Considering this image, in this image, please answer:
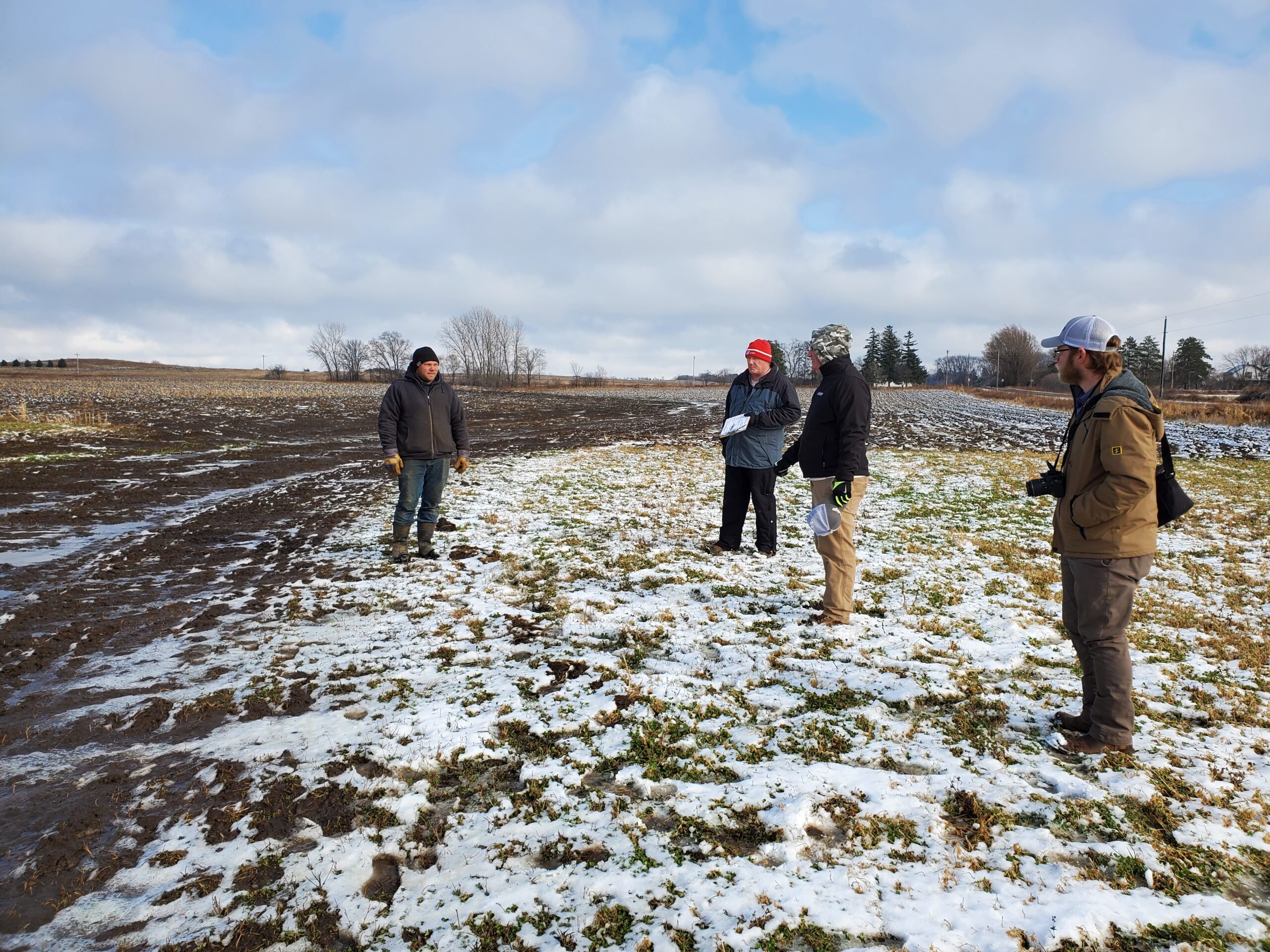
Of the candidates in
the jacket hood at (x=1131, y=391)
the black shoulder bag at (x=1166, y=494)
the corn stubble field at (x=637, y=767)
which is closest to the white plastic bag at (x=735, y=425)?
the corn stubble field at (x=637, y=767)

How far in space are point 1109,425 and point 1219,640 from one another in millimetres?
3257

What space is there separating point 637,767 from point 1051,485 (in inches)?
112

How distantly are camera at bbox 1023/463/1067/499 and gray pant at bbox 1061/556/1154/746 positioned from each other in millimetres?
370

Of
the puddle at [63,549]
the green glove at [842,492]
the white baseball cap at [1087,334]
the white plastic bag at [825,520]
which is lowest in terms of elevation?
the puddle at [63,549]

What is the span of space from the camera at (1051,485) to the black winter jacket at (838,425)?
4.78 ft

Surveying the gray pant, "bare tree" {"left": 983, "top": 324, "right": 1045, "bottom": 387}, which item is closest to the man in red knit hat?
the gray pant

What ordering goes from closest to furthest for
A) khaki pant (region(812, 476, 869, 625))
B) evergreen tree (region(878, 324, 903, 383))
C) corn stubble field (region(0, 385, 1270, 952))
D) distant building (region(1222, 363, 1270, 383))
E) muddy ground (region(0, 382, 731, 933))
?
corn stubble field (region(0, 385, 1270, 952)) → muddy ground (region(0, 382, 731, 933)) → khaki pant (region(812, 476, 869, 625)) → distant building (region(1222, 363, 1270, 383)) → evergreen tree (region(878, 324, 903, 383))

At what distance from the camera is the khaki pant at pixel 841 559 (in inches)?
209

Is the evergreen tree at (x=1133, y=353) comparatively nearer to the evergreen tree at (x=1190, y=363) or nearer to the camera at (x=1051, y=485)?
the evergreen tree at (x=1190, y=363)

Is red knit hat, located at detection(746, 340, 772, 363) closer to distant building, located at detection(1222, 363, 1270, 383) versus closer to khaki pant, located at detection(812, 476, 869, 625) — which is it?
khaki pant, located at detection(812, 476, 869, 625)

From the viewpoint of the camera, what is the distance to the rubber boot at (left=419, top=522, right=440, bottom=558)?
741cm

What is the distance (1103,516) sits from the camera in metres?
3.23

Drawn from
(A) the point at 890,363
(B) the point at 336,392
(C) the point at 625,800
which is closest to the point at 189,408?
(B) the point at 336,392

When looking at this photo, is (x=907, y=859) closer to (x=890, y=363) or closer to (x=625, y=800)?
(x=625, y=800)
